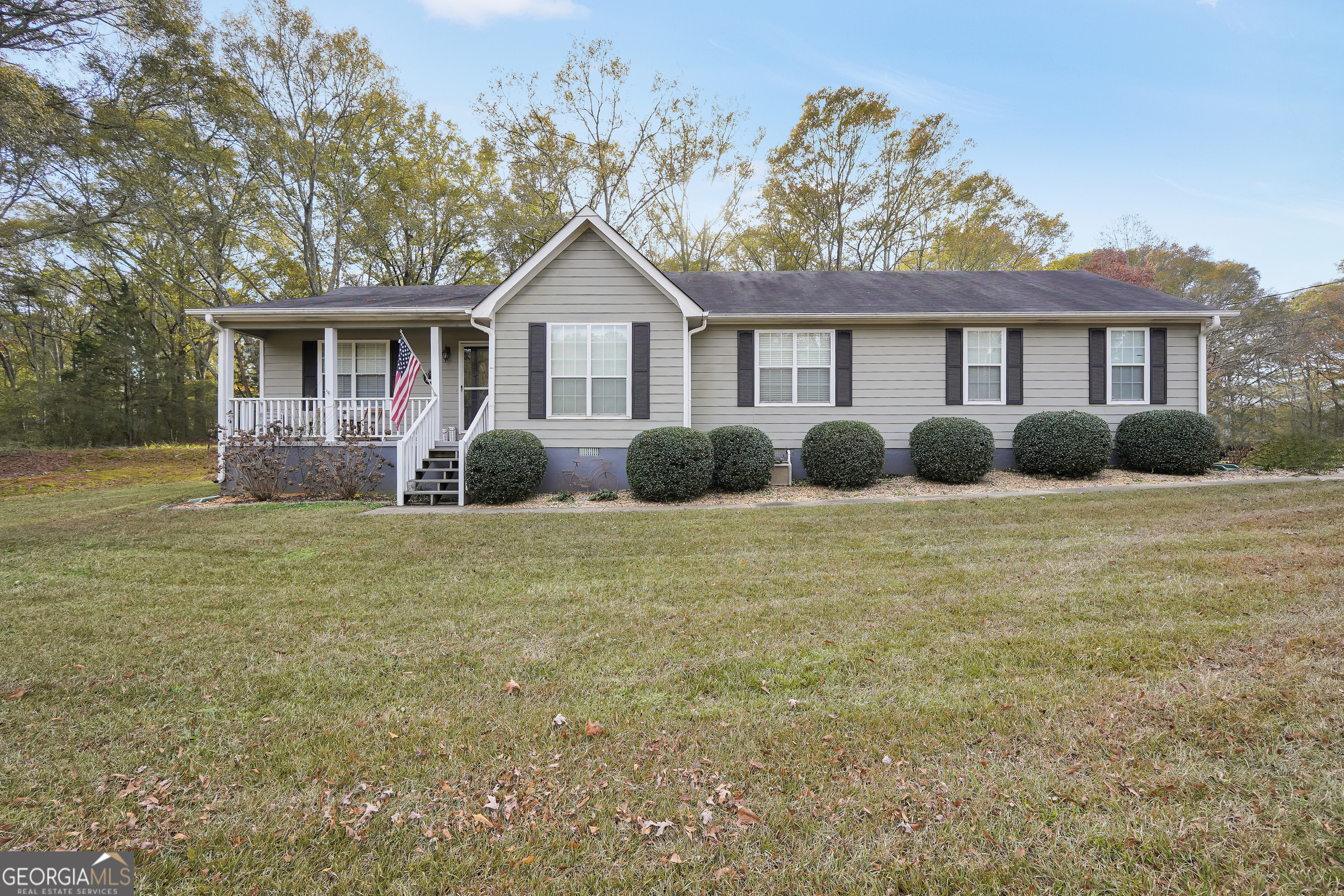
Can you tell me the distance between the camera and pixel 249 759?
2492mm

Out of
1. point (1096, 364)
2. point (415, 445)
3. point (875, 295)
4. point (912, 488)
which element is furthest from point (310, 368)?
point (1096, 364)

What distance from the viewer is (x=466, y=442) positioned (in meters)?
10.0

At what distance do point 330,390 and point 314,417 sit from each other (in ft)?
2.68

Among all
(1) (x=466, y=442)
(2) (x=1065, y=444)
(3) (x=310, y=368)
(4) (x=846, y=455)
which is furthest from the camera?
(3) (x=310, y=368)

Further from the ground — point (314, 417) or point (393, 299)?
point (393, 299)

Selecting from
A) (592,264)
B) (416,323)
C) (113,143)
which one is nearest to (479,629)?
(592,264)

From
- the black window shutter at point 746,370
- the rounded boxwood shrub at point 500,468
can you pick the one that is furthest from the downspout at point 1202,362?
the rounded boxwood shrub at point 500,468

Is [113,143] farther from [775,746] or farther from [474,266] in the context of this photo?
[775,746]

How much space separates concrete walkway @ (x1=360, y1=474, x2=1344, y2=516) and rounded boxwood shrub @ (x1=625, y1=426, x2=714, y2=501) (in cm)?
28

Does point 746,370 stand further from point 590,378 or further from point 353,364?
point 353,364

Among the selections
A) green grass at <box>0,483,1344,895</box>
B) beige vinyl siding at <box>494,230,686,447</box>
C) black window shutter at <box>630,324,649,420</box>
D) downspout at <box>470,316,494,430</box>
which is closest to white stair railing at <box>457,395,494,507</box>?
downspout at <box>470,316,494,430</box>

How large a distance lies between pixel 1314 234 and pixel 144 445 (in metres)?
41.8

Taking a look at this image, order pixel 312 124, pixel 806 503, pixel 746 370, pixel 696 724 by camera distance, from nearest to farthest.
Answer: pixel 696 724 < pixel 806 503 < pixel 746 370 < pixel 312 124

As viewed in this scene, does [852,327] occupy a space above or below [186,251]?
below
